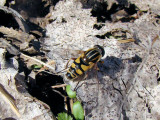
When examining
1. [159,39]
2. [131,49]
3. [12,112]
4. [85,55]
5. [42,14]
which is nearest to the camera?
[12,112]

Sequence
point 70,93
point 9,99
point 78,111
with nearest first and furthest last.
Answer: point 9,99 < point 78,111 < point 70,93

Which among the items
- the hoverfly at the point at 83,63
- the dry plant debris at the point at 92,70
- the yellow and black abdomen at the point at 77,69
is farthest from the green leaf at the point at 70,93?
the yellow and black abdomen at the point at 77,69

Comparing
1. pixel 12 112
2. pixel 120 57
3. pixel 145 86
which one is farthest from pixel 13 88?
pixel 145 86

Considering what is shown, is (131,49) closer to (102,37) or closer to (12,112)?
(102,37)

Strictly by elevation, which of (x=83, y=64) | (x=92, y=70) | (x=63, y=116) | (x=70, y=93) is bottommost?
(x=63, y=116)

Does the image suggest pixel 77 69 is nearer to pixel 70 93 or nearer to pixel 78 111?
pixel 70 93

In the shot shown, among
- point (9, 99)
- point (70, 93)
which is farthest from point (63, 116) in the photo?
point (9, 99)
